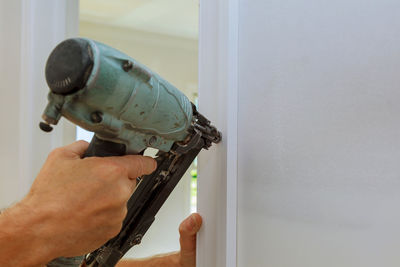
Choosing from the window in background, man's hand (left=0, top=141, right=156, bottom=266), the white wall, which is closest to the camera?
the white wall

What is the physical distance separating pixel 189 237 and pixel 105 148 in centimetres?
28

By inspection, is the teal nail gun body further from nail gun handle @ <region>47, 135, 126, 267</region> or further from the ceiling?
the ceiling

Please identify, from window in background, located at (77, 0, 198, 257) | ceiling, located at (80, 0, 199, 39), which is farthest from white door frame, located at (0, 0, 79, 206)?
window in background, located at (77, 0, 198, 257)

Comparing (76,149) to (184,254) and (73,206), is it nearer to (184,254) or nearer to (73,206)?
(73,206)

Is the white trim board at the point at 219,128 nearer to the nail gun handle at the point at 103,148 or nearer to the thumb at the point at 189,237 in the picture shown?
the thumb at the point at 189,237

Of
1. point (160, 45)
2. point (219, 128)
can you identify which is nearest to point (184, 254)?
point (219, 128)

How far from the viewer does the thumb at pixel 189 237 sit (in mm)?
671

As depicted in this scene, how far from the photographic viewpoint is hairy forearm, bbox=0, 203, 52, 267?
0.51 m

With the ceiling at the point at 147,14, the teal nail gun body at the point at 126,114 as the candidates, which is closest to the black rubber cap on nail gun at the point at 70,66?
the teal nail gun body at the point at 126,114

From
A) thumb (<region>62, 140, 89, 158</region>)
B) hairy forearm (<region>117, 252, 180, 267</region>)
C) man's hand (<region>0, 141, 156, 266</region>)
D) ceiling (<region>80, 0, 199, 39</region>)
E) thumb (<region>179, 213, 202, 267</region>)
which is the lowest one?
hairy forearm (<region>117, 252, 180, 267</region>)

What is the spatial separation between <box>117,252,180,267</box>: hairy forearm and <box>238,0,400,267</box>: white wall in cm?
25

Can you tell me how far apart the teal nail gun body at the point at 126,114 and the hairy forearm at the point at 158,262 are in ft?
0.59

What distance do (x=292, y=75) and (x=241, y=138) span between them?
144mm

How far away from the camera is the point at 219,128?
622 mm
